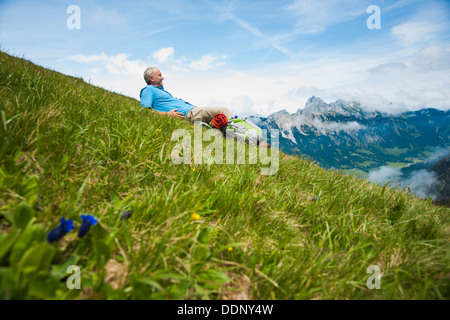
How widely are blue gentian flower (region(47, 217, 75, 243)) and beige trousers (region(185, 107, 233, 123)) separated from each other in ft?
21.9

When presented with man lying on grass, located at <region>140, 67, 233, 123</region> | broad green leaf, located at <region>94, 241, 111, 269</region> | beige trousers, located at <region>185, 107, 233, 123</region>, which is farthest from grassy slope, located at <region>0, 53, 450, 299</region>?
man lying on grass, located at <region>140, 67, 233, 123</region>

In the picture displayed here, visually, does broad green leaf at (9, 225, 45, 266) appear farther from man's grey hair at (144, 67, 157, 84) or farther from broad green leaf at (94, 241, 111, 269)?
man's grey hair at (144, 67, 157, 84)

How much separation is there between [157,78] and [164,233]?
9202 mm

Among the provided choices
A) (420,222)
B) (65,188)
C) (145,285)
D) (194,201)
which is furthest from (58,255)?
(420,222)

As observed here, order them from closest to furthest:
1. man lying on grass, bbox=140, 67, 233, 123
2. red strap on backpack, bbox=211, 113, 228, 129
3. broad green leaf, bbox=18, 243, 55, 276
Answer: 1. broad green leaf, bbox=18, 243, 55, 276
2. red strap on backpack, bbox=211, 113, 228, 129
3. man lying on grass, bbox=140, 67, 233, 123

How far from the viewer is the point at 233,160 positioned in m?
3.96

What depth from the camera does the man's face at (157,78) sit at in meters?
9.30

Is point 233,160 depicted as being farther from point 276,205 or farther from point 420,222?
point 420,222

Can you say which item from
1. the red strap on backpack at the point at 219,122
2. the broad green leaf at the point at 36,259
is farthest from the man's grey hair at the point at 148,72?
the broad green leaf at the point at 36,259

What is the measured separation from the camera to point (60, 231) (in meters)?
1.25

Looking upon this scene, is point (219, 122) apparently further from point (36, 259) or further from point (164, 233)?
point (36, 259)

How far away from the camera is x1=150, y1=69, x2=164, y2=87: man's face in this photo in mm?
9298

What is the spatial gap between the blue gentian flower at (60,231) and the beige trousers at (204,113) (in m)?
6.68
